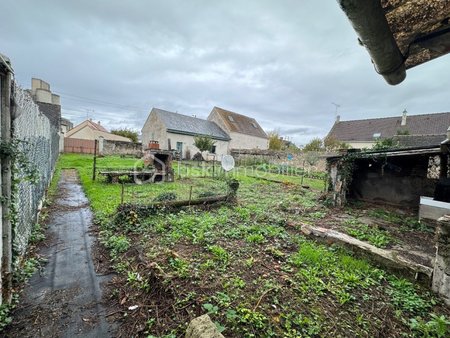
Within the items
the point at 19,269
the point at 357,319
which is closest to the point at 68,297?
the point at 19,269

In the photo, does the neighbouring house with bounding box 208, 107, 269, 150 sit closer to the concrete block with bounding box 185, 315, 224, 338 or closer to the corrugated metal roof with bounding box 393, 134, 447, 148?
the corrugated metal roof with bounding box 393, 134, 447, 148

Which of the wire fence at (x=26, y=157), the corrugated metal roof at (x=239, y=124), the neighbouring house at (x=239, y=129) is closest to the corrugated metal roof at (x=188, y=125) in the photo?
the neighbouring house at (x=239, y=129)

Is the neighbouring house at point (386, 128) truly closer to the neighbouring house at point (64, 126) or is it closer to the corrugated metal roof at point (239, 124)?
the corrugated metal roof at point (239, 124)

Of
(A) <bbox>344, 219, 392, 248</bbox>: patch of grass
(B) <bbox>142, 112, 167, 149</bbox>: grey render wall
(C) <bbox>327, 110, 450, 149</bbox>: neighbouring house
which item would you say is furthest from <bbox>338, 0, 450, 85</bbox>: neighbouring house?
(C) <bbox>327, 110, 450, 149</bbox>: neighbouring house

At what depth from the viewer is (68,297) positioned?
8.44ft

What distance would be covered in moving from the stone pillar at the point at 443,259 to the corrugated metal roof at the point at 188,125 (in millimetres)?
21967

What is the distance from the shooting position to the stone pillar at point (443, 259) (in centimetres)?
274

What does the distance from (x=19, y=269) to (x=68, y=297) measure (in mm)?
781

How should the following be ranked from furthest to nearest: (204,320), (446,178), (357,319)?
(446,178) < (357,319) < (204,320)

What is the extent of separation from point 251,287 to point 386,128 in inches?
1329

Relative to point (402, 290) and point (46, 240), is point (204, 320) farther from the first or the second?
point (46, 240)

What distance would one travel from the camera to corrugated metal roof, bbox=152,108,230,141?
23.2 meters

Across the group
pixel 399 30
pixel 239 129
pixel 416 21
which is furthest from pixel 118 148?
pixel 416 21

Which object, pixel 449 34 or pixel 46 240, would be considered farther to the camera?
pixel 46 240
